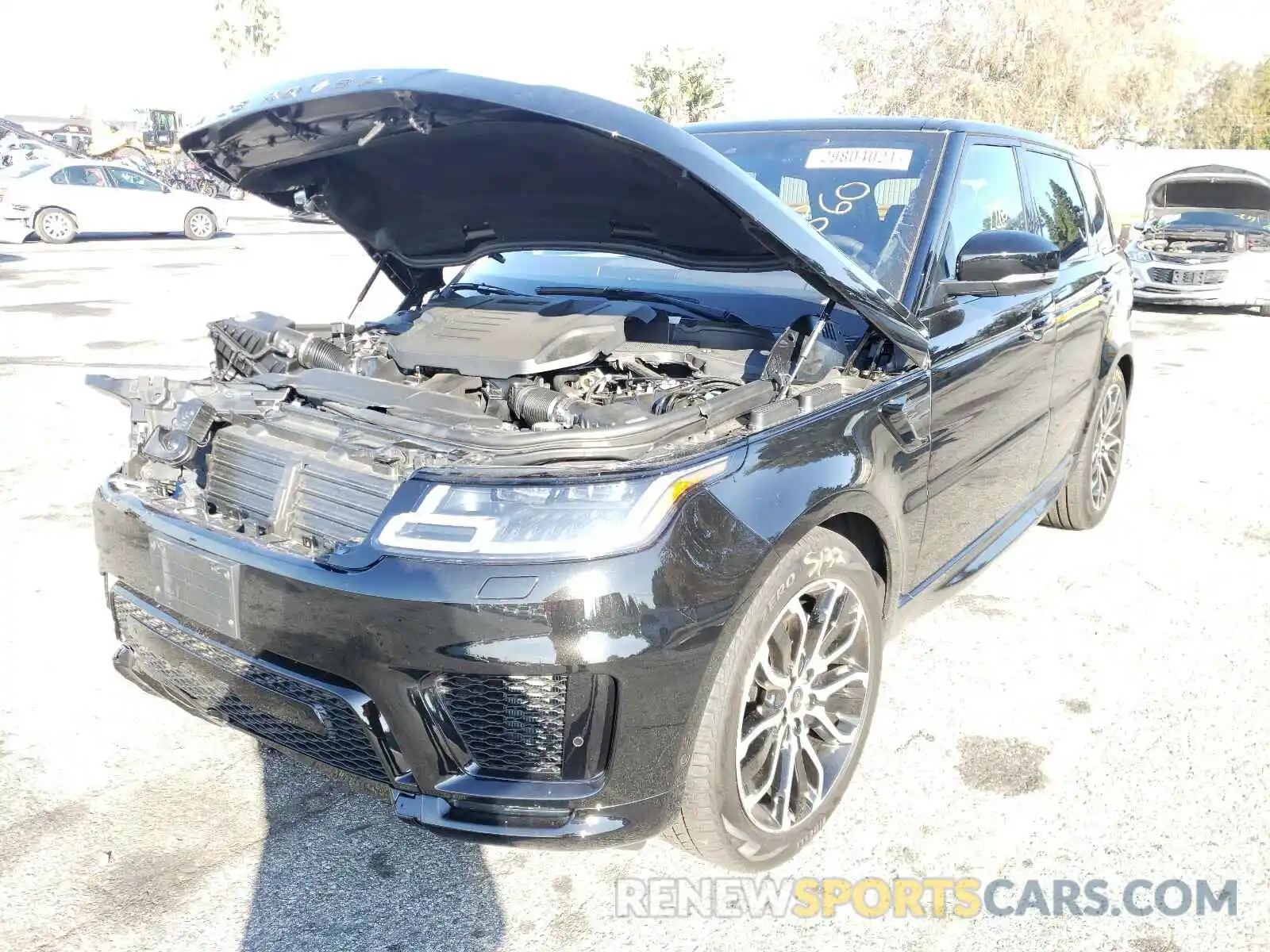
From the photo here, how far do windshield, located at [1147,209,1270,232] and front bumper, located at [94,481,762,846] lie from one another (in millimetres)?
13299

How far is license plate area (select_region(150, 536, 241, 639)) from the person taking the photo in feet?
7.41

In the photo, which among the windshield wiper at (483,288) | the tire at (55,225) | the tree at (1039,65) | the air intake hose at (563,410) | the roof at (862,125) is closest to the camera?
the air intake hose at (563,410)

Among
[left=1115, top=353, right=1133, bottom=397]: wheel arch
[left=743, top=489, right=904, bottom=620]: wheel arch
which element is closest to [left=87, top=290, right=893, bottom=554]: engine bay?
[left=743, top=489, right=904, bottom=620]: wheel arch

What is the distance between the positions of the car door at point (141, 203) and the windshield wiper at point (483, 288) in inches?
726

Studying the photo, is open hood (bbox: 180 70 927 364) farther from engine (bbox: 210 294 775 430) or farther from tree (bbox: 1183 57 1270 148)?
tree (bbox: 1183 57 1270 148)

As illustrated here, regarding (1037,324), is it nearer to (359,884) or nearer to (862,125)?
(862,125)

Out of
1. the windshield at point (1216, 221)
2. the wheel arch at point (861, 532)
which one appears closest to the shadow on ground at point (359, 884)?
the wheel arch at point (861, 532)

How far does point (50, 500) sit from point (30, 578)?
103 cm

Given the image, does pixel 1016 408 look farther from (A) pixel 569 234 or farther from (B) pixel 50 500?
(B) pixel 50 500

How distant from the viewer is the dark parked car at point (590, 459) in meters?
2.06

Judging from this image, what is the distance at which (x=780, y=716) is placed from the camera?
8.04ft

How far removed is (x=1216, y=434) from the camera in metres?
6.65

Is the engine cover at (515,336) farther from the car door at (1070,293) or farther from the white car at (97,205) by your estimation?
the white car at (97,205)

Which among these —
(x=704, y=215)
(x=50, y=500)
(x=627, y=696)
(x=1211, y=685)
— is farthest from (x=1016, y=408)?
(x=50, y=500)
